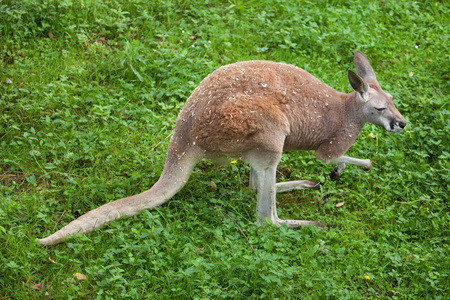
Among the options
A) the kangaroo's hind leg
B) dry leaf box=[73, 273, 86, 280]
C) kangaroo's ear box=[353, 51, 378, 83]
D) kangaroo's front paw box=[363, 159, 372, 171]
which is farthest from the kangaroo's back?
dry leaf box=[73, 273, 86, 280]

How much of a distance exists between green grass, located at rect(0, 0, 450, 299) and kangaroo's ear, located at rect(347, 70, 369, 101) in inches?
34.1

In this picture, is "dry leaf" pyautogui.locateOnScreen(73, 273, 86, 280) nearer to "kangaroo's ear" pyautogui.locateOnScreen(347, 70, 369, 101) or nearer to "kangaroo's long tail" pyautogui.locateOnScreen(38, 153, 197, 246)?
"kangaroo's long tail" pyautogui.locateOnScreen(38, 153, 197, 246)

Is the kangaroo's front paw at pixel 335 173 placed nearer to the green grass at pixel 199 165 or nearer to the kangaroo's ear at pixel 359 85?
the green grass at pixel 199 165

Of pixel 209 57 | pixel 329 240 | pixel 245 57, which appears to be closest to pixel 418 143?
pixel 329 240

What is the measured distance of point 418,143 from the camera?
538cm

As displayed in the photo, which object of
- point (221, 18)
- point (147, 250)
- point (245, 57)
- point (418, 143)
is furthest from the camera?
point (221, 18)

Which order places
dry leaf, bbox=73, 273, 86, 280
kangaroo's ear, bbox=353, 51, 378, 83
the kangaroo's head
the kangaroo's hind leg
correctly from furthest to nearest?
kangaroo's ear, bbox=353, 51, 378, 83 → the kangaroo's head → the kangaroo's hind leg → dry leaf, bbox=73, 273, 86, 280

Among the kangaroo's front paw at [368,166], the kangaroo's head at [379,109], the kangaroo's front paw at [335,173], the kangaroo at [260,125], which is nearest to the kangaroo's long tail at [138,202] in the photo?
the kangaroo at [260,125]

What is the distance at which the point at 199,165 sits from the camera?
199 inches

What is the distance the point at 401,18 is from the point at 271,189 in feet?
13.1

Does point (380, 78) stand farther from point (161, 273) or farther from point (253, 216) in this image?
point (161, 273)

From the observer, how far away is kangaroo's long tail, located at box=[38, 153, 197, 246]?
153 inches

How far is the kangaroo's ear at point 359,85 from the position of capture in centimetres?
449

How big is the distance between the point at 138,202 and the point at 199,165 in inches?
41.3
